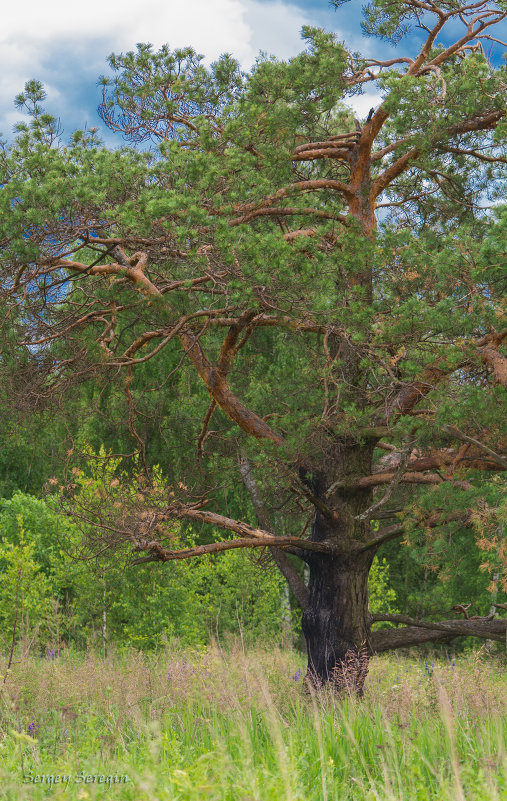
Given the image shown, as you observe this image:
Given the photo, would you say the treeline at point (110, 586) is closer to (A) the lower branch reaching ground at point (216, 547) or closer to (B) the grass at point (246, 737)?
(A) the lower branch reaching ground at point (216, 547)

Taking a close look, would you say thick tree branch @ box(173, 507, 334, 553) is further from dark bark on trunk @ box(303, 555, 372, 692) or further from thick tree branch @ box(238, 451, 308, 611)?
thick tree branch @ box(238, 451, 308, 611)

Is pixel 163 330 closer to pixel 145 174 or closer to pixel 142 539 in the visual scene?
pixel 145 174

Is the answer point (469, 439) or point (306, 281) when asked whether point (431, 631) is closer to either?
point (469, 439)

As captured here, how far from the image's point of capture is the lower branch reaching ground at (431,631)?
8.88 metres

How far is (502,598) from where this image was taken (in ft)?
64.3

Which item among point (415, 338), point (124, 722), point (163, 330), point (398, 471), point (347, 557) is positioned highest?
point (163, 330)

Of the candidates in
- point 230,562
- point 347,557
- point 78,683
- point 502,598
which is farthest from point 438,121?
point 502,598

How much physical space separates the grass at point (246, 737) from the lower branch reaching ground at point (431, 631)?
37 cm

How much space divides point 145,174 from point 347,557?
4842 millimetres
